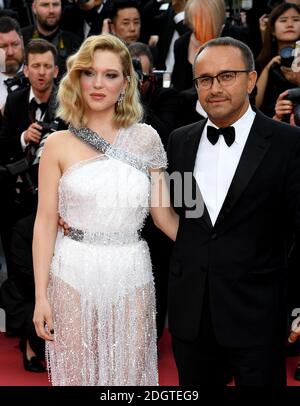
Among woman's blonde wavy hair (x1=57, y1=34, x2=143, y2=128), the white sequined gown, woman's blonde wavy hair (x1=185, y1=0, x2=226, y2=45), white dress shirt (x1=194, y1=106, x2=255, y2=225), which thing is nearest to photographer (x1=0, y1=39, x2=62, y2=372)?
woman's blonde wavy hair (x1=185, y1=0, x2=226, y2=45)

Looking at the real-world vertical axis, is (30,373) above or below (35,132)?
below

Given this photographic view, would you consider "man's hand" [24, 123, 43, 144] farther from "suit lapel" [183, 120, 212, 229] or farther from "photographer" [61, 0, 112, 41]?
"photographer" [61, 0, 112, 41]

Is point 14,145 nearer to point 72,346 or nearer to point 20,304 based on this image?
point 20,304

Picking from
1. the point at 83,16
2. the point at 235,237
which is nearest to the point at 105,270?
the point at 235,237

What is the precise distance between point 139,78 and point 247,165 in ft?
→ 6.35

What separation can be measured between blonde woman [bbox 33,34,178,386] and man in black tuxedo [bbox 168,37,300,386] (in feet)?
0.77

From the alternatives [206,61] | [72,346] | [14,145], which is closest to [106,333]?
[72,346]

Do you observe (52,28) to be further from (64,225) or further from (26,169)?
(64,225)

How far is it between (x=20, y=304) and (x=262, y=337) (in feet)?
6.91

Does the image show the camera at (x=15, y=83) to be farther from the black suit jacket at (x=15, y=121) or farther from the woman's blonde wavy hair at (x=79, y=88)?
the woman's blonde wavy hair at (x=79, y=88)

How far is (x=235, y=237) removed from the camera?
9.68ft

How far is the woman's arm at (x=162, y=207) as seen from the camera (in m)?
3.21

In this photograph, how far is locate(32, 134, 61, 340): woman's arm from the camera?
10.4 ft

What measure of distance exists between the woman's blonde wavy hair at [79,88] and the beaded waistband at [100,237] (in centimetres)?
40
